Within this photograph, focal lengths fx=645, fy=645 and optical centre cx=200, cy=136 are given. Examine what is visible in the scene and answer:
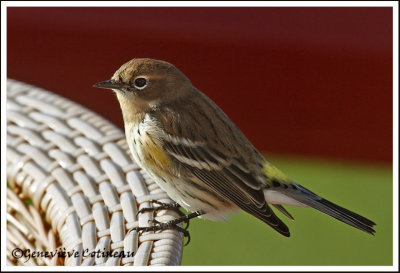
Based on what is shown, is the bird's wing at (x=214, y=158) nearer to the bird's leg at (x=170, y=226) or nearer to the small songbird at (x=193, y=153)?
the small songbird at (x=193, y=153)

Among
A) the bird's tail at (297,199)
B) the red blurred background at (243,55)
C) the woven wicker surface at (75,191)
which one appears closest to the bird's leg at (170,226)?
the woven wicker surface at (75,191)

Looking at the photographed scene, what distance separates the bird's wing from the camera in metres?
1.56

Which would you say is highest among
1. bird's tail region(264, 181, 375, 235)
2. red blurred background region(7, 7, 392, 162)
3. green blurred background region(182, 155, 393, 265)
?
red blurred background region(7, 7, 392, 162)

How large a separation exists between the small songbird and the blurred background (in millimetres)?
1329

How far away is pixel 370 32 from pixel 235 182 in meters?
2.09

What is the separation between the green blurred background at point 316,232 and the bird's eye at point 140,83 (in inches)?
54.2

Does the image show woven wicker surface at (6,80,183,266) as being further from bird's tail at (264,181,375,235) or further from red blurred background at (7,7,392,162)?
red blurred background at (7,7,392,162)

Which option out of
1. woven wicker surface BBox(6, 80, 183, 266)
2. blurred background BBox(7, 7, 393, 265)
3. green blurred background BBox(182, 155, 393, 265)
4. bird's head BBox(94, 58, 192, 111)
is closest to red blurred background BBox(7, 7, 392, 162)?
blurred background BBox(7, 7, 393, 265)

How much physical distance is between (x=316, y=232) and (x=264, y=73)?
2.98 ft

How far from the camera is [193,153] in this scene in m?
1.57

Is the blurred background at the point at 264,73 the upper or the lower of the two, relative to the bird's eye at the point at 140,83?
upper

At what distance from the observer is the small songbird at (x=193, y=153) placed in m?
1.55

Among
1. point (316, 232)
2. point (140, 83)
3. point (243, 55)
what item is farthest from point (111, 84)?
point (316, 232)

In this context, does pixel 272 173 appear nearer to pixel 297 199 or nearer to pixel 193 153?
pixel 297 199
